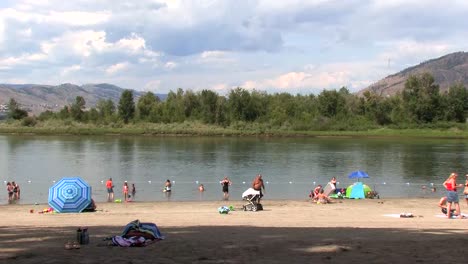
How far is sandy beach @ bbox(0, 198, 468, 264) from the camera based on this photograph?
12.2 metres

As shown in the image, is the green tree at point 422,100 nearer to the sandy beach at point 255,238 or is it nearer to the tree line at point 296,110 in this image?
the tree line at point 296,110

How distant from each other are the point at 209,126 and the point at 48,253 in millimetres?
132508

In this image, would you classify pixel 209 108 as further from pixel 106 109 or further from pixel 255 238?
pixel 255 238

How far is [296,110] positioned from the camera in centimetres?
15338

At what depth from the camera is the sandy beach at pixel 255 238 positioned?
39.9 ft

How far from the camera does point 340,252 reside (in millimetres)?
12672

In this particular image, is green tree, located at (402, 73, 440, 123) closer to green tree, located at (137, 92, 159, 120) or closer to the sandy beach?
green tree, located at (137, 92, 159, 120)

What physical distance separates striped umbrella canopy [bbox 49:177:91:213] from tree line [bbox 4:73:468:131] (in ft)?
387

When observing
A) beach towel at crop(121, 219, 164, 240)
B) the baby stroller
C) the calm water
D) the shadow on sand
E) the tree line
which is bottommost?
the calm water

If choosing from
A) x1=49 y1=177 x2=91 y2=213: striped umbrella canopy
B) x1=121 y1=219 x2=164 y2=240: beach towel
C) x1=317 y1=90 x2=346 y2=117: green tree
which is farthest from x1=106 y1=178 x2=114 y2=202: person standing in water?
x1=317 y1=90 x2=346 y2=117: green tree

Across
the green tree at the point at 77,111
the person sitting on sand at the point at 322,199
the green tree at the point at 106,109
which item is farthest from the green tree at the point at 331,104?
the person sitting on sand at the point at 322,199

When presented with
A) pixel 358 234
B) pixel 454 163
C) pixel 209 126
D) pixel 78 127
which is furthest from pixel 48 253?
pixel 78 127

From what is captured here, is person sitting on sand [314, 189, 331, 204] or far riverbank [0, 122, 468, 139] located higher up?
far riverbank [0, 122, 468, 139]

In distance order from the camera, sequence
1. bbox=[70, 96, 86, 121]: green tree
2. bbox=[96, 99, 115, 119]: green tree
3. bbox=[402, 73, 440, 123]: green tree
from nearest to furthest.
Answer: bbox=[402, 73, 440, 123]: green tree → bbox=[70, 96, 86, 121]: green tree → bbox=[96, 99, 115, 119]: green tree
